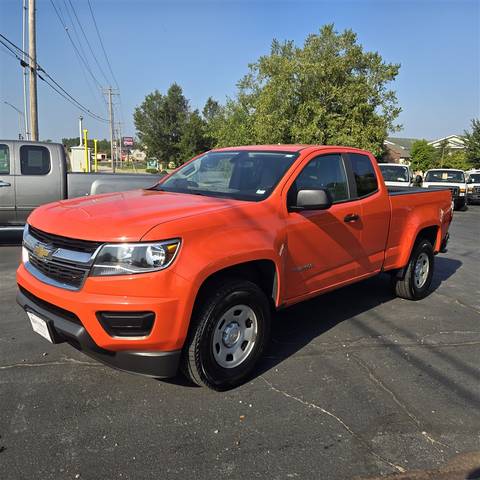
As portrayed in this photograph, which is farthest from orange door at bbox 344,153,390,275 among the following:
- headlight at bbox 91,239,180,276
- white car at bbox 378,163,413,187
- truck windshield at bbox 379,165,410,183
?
truck windshield at bbox 379,165,410,183

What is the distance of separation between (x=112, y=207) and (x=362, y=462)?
2.37m

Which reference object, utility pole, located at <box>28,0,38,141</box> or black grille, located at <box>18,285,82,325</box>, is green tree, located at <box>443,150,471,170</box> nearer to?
utility pole, located at <box>28,0,38,141</box>

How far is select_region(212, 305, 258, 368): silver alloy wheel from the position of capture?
3324 millimetres

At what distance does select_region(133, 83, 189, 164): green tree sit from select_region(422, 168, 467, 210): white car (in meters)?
47.6

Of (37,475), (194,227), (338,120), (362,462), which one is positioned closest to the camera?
(37,475)

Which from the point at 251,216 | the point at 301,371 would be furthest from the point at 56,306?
the point at 301,371

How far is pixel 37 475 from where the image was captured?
2.47m

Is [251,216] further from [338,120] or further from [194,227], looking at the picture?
[338,120]

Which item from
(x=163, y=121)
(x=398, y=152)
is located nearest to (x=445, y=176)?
(x=163, y=121)

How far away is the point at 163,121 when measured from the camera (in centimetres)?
6606

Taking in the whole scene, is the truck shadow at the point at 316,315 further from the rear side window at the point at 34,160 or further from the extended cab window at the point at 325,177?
the rear side window at the point at 34,160

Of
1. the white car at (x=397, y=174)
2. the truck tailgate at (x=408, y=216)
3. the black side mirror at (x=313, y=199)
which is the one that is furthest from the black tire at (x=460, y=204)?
the black side mirror at (x=313, y=199)

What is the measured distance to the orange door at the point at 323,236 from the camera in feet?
12.5

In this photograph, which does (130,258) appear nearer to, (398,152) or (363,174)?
(363,174)
